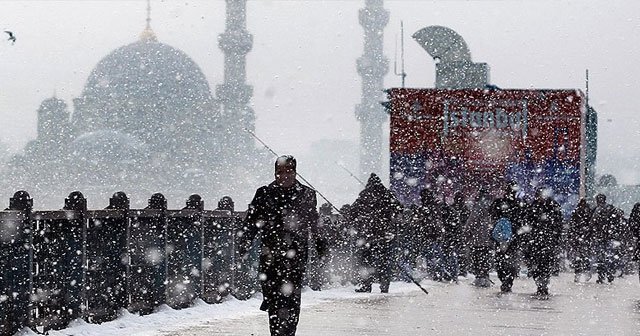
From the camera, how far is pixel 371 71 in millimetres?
184875

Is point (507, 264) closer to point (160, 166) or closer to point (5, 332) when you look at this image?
point (5, 332)

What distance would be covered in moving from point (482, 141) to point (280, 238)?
21194 millimetres

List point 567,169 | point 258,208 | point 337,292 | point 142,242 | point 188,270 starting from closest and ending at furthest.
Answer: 1. point 258,208
2. point 142,242
3. point 188,270
4. point 337,292
5. point 567,169

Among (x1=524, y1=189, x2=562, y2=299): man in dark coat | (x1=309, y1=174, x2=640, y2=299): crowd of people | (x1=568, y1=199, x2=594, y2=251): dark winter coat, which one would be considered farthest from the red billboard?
(x1=524, y1=189, x2=562, y2=299): man in dark coat

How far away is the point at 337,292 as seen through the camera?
17.6m

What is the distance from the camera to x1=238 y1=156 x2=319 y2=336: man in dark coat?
9.00m

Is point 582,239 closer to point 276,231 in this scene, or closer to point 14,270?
point 276,231

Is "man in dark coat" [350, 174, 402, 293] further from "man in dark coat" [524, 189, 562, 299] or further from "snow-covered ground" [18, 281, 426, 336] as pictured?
"man in dark coat" [524, 189, 562, 299]

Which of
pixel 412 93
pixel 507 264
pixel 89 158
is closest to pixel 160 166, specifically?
pixel 89 158

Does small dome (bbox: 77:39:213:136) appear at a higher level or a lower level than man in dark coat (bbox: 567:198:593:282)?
higher

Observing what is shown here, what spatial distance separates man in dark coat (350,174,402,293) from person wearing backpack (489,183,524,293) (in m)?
1.62

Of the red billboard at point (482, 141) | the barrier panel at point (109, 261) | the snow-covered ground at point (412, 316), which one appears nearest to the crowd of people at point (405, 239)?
the snow-covered ground at point (412, 316)

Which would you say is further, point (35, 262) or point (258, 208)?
point (35, 262)

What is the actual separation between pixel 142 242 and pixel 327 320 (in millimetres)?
2014
